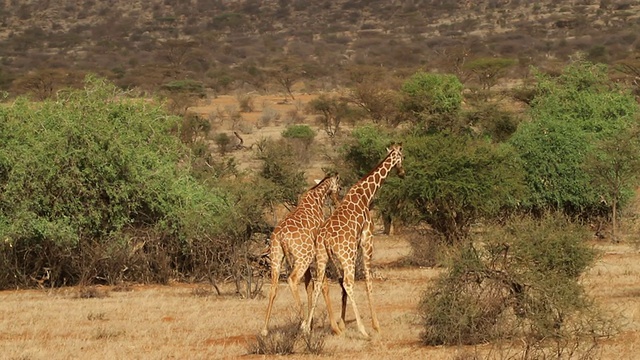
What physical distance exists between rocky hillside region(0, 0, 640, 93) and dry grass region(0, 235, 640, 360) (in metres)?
51.1

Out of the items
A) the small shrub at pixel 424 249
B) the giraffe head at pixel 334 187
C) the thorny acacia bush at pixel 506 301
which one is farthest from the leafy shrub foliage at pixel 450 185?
the thorny acacia bush at pixel 506 301

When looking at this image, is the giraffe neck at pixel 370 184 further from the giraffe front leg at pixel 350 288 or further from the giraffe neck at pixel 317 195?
the giraffe front leg at pixel 350 288

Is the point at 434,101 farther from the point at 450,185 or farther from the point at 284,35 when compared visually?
the point at 284,35

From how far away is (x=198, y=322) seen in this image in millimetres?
15375

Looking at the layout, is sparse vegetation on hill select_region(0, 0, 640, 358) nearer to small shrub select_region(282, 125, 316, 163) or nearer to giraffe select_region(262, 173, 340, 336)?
small shrub select_region(282, 125, 316, 163)

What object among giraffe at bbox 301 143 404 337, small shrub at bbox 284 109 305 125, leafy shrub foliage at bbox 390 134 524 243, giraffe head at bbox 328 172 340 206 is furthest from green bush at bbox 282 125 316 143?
giraffe at bbox 301 143 404 337

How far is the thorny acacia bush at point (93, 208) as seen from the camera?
2003 centimetres

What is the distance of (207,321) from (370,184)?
3011mm

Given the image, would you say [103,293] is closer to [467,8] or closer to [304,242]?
[304,242]

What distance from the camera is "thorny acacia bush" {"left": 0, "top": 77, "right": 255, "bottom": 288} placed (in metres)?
20.0

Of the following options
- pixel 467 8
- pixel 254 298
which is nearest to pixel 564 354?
pixel 254 298

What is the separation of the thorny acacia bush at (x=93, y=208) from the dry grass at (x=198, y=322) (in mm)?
742

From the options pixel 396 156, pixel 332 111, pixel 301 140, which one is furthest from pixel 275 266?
pixel 332 111

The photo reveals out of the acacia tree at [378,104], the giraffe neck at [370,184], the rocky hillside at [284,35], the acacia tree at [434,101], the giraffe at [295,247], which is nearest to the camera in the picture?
the giraffe at [295,247]
